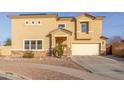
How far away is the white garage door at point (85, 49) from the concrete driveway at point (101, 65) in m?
0.38

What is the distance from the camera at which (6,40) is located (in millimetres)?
15969

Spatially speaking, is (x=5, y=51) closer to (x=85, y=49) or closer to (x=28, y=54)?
(x=28, y=54)

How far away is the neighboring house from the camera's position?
1622 cm

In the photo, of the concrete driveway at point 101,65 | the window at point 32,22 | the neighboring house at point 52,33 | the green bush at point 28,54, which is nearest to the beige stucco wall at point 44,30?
the neighboring house at point 52,33

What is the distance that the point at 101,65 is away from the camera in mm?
16125

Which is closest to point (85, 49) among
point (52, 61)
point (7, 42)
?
point (52, 61)

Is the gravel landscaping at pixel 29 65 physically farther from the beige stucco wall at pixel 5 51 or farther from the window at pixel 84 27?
the window at pixel 84 27

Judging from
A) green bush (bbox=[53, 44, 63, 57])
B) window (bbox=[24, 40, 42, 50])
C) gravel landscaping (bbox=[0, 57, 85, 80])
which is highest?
window (bbox=[24, 40, 42, 50])

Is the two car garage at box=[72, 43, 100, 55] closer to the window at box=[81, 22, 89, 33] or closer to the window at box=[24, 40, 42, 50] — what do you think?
the window at box=[81, 22, 89, 33]

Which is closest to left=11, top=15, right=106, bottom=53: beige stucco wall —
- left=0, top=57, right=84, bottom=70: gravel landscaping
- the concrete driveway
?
left=0, top=57, right=84, bottom=70: gravel landscaping

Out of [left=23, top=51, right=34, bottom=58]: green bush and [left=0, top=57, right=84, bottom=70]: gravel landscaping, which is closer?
[left=0, top=57, right=84, bottom=70]: gravel landscaping

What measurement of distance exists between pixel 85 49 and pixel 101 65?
1550 millimetres

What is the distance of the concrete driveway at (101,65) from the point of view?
15648 millimetres
